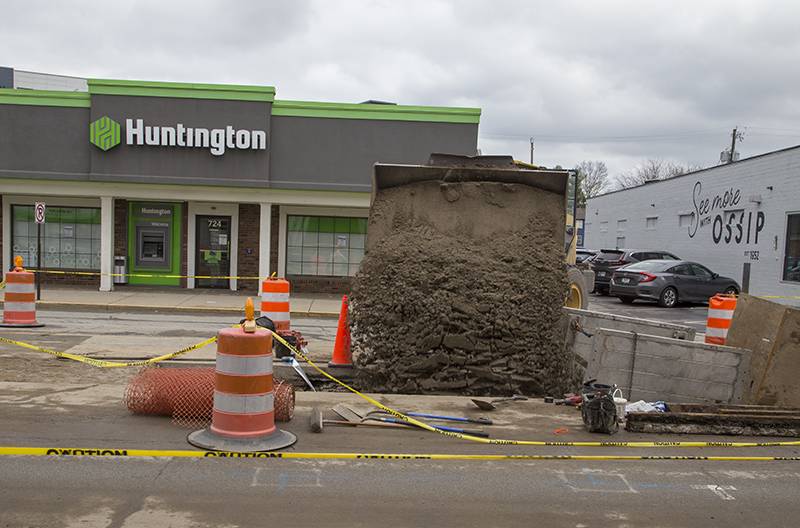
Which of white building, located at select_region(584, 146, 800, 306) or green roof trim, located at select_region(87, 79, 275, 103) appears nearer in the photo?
green roof trim, located at select_region(87, 79, 275, 103)

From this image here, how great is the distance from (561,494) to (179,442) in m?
2.91

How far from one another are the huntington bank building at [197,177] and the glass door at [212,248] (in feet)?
0.10

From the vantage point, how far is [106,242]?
1814 cm

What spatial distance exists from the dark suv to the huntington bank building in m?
7.91

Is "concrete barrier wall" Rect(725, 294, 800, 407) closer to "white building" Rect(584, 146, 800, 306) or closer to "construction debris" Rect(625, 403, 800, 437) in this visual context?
"construction debris" Rect(625, 403, 800, 437)

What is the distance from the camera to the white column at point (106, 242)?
59.2 feet

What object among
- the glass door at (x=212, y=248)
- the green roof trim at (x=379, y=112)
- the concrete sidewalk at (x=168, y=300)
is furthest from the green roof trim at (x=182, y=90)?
the concrete sidewalk at (x=168, y=300)

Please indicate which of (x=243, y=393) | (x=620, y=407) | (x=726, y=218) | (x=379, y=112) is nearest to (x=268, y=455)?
(x=243, y=393)

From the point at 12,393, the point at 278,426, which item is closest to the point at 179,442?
the point at 278,426

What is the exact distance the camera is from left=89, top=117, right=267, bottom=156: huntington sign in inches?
695

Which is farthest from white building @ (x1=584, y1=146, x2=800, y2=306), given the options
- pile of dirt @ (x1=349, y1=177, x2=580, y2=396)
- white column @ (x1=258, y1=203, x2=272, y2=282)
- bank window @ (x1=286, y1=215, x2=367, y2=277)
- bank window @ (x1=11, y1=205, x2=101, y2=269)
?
bank window @ (x1=11, y1=205, x2=101, y2=269)

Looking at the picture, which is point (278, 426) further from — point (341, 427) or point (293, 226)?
point (293, 226)

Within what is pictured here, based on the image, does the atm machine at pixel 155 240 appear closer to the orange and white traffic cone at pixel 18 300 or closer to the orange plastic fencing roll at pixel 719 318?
the orange and white traffic cone at pixel 18 300

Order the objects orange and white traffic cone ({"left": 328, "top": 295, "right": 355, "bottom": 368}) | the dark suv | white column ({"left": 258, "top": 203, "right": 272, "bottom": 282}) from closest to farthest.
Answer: orange and white traffic cone ({"left": 328, "top": 295, "right": 355, "bottom": 368}) < white column ({"left": 258, "top": 203, "right": 272, "bottom": 282}) < the dark suv
